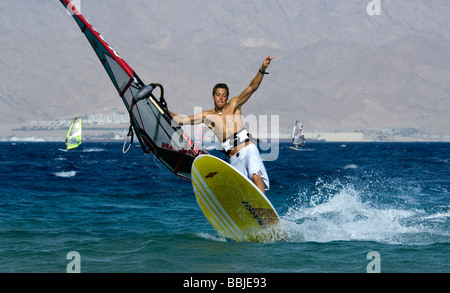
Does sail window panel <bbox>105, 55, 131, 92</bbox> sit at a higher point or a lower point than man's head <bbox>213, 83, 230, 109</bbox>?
higher

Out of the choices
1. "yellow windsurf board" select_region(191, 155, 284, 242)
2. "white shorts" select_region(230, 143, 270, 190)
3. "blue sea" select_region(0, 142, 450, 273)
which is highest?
"white shorts" select_region(230, 143, 270, 190)

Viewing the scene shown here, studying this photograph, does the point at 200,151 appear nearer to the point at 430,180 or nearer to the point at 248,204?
the point at 248,204

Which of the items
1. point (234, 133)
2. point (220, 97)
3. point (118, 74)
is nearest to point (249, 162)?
point (234, 133)

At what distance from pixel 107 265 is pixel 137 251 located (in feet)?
3.78

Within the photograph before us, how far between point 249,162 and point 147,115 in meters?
2.52

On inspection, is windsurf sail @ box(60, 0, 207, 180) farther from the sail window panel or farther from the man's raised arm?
the man's raised arm

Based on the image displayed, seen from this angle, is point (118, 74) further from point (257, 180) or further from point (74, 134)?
point (74, 134)

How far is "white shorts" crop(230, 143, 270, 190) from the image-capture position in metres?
9.55

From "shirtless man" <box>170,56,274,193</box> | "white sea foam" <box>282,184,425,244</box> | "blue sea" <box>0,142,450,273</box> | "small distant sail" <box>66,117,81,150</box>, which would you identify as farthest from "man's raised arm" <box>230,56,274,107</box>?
"small distant sail" <box>66,117,81,150</box>

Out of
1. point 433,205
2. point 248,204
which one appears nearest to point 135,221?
point 248,204

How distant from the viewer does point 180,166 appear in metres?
11.6

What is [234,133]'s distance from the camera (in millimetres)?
9609

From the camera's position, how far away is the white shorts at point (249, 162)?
9.55 metres

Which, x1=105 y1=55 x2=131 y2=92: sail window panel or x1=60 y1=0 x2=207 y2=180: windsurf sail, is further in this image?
x1=105 y1=55 x2=131 y2=92: sail window panel
